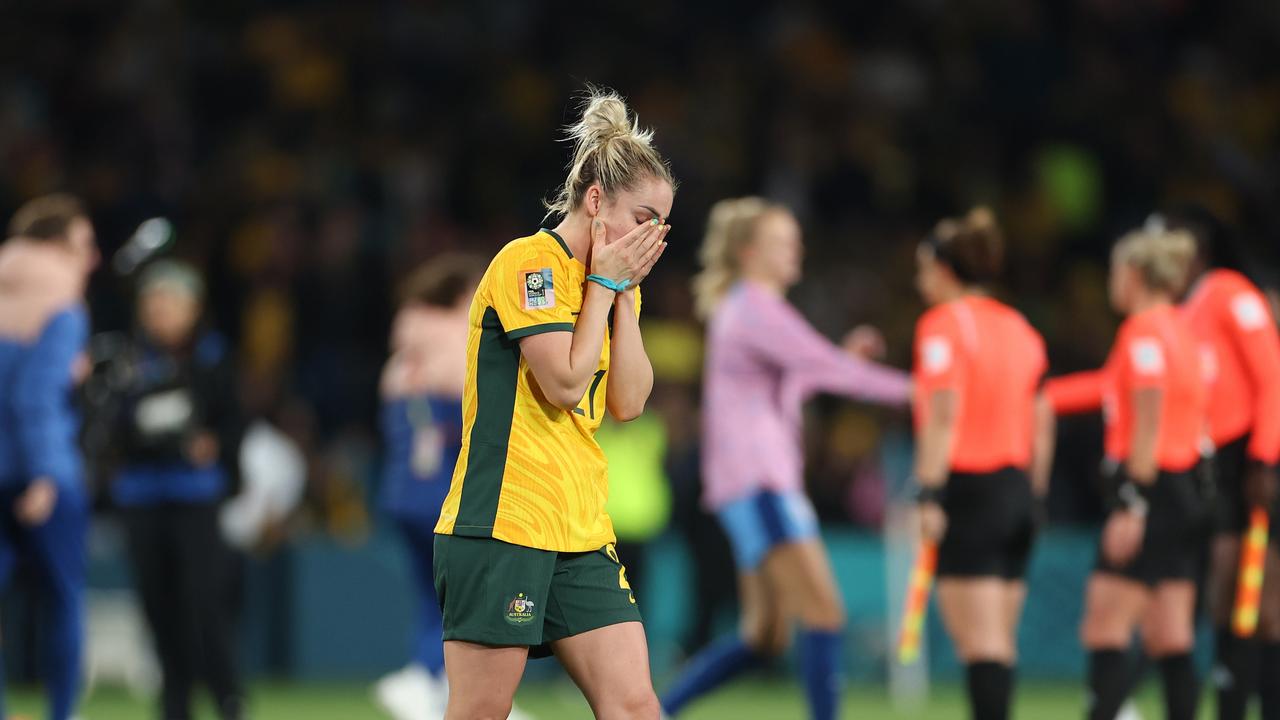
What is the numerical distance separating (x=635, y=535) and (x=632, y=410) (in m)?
7.34

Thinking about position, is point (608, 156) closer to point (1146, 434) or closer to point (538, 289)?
point (538, 289)

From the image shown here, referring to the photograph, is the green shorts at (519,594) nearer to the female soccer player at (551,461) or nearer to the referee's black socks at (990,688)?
the female soccer player at (551,461)

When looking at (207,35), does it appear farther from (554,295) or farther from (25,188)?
(554,295)

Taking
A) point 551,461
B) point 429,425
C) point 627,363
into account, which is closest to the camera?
point 551,461

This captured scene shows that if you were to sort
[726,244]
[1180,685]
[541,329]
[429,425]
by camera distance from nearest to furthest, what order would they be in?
[541,329]
[1180,685]
[726,244]
[429,425]

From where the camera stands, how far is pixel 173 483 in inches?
337

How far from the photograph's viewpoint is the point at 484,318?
4707 mm

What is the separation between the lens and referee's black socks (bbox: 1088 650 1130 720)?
7488 millimetres

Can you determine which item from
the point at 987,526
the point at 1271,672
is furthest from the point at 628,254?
the point at 1271,672

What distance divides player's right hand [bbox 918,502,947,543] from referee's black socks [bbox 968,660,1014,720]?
21.5 inches

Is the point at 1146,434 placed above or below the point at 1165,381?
below

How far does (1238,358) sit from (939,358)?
59.8 inches

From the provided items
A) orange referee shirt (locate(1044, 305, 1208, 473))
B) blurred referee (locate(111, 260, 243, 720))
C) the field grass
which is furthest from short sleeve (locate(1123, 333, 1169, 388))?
blurred referee (locate(111, 260, 243, 720))

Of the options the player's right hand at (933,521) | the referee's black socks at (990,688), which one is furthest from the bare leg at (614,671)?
the referee's black socks at (990,688)
